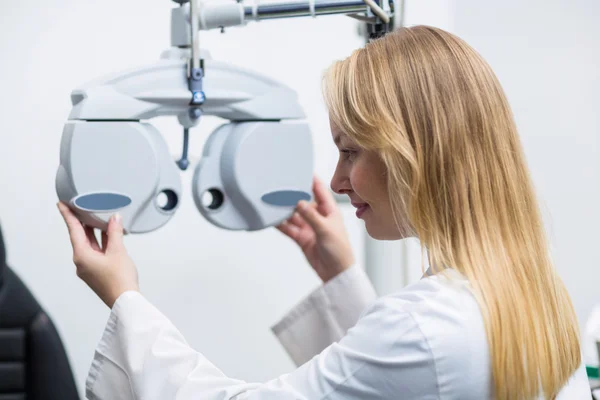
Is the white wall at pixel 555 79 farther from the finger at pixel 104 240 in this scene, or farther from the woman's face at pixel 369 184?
the finger at pixel 104 240

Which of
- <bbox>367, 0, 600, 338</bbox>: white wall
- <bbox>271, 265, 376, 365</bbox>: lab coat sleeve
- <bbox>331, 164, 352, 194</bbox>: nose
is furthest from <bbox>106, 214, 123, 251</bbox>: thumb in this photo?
<bbox>367, 0, 600, 338</bbox>: white wall

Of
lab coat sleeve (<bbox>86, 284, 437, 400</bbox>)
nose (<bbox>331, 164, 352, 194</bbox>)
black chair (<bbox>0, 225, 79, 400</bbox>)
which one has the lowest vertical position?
black chair (<bbox>0, 225, 79, 400</bbox>)

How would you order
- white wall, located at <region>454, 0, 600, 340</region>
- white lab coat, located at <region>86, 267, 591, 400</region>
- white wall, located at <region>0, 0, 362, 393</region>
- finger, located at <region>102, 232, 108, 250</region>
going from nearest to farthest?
white lab coat, located at <region>86, 267, 591, 400</region> → finger, located at <region>102, 232, 108, 250</region> → white wall, located at <region>0, 0, 362, 393</region> → white wall, located at <region>454, 0, 600, 340</region>

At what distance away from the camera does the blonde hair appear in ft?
2.43

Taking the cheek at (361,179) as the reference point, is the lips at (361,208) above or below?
below

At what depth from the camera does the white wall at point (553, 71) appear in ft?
5.25

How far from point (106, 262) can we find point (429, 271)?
381 mm

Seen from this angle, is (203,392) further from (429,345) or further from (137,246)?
(137,246)

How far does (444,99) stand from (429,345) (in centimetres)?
25

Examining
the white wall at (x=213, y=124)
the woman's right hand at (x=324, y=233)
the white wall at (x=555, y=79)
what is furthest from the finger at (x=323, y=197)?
the white wall at (x=555, y=79)

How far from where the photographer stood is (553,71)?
1606 mm

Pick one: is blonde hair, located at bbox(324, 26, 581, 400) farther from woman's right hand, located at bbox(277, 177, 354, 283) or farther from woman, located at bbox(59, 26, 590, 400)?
woman's right hand, located at bbox(277, 177, 354, 283)

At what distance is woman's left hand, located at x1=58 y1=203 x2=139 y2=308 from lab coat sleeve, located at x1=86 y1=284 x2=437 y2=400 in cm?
2

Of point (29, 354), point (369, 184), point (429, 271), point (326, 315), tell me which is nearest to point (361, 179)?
point (369, 184)
